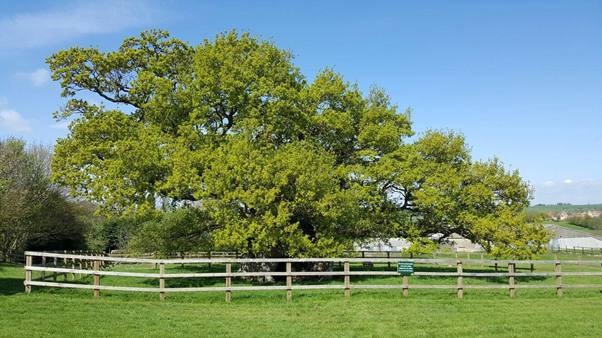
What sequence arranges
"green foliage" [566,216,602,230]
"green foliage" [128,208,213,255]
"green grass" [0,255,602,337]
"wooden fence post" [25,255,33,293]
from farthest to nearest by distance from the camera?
"green foliage" [566,216,602,230] < "green foliage" [128,208,213,255] < "wooden fence post" [25,255,33,293] < "green grass" [0,255,602,337]

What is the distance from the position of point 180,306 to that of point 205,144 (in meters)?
9.28

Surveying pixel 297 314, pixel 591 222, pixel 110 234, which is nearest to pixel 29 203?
pixel 110 234

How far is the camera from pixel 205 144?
65.4ft

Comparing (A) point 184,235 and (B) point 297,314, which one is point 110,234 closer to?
(A) point 184,235

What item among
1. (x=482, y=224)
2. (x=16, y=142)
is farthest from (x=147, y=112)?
(x=16, y=142)

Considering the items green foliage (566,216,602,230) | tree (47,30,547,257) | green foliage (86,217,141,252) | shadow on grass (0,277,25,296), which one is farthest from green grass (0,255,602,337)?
green foliage (566,216,602,230)

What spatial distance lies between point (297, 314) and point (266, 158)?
8058 mm

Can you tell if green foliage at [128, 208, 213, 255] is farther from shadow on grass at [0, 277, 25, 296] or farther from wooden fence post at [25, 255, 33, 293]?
wooden fence post at [25, 255, 33, 293]

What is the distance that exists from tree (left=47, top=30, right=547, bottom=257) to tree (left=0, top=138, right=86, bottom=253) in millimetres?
12171

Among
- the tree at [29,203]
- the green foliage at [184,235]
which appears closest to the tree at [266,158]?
the green foliage at [184,235]

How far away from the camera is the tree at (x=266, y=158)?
17672 mm

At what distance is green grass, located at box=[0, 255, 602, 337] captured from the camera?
9.18 m

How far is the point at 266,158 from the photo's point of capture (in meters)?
17.9

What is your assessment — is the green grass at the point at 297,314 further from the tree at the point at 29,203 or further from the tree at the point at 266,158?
the tree at the point at 29,203
